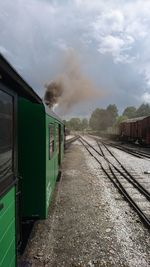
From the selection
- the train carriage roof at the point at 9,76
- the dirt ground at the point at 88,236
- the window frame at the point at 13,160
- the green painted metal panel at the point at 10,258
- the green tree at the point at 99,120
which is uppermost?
the green tree at the point at 99,120

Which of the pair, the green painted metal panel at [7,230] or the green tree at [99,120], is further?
the green tree at [99,120]

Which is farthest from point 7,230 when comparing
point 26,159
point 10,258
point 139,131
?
point 139,131

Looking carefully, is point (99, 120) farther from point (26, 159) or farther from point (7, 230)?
point (7, 230)

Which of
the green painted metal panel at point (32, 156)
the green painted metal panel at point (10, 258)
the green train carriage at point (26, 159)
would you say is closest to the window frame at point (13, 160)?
the green train carriage at point (26, 159)

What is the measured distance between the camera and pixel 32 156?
4.56 metres

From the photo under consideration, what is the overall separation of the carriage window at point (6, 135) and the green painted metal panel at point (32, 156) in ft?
4.47

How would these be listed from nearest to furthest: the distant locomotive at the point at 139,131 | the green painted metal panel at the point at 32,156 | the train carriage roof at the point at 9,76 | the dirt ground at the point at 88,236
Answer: the train carriage roof at the point at 9,76, the dirt ground at the point at 88,236, the green painted metal panel at the point at 32,156, the distant locomotive at the point at 139,131

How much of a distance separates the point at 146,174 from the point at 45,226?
7.79 m

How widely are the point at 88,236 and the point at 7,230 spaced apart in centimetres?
272

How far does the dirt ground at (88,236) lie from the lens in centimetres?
427

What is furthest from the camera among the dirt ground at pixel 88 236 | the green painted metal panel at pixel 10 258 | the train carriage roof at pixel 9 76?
the dirt ground at pixel 88 236

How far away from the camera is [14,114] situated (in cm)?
321

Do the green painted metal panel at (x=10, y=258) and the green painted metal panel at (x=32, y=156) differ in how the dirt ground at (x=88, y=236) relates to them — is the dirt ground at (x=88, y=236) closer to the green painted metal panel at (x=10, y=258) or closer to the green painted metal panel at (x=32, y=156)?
the green painted metal panel at (x=32, y=156)

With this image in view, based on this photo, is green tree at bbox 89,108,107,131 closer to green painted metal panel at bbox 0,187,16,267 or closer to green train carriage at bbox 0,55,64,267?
green train carriage at bbox 0,55,64,267
